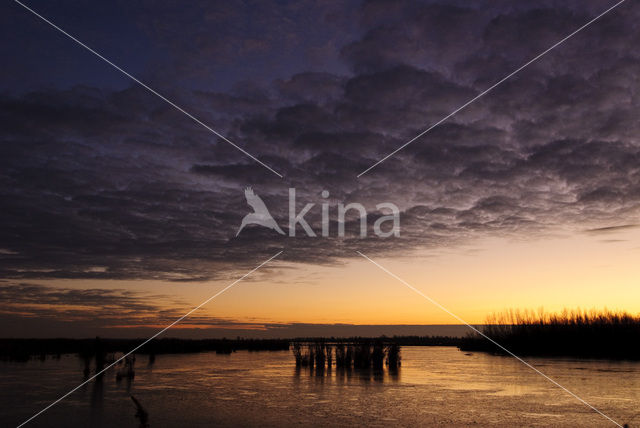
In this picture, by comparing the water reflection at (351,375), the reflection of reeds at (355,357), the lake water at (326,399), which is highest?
the reflection of reeds at (355,357)

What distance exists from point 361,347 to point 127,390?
1723cm

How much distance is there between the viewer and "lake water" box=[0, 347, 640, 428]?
49.5ft

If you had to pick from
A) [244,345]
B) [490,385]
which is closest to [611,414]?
[490,385]

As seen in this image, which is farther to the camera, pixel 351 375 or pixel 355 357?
pixel 355 357

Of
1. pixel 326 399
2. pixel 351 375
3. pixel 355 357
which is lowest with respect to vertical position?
pixel 326 399

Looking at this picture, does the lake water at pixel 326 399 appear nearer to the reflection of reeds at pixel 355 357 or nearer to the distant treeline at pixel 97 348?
the reflection of reeds at pixel 355 357

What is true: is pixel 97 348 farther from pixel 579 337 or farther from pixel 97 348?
pixel 579 337

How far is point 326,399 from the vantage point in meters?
19.2

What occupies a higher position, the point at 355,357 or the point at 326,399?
the point at 355,357

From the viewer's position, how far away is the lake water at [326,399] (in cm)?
1508

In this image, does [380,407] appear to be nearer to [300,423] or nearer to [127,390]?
[300,423]

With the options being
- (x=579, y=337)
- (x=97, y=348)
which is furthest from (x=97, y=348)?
(x=579, y=337)

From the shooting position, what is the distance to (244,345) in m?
77.6

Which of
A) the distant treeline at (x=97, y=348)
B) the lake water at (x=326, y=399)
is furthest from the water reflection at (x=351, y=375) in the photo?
the distant treeline at (x=97, y=348)
